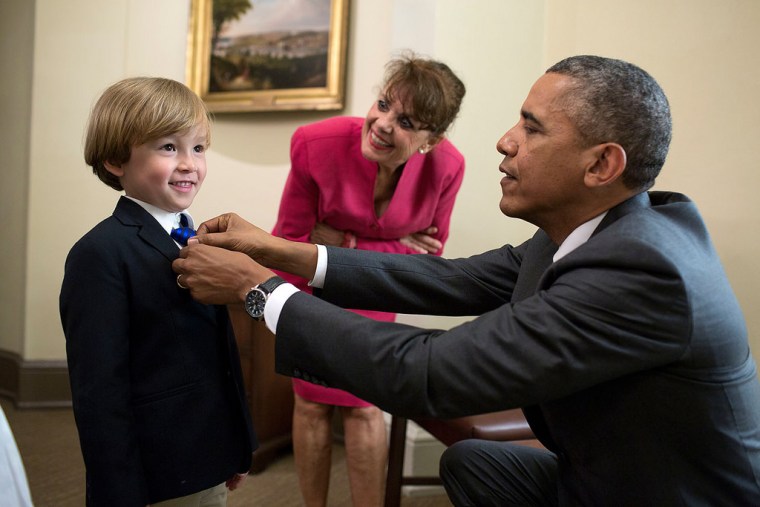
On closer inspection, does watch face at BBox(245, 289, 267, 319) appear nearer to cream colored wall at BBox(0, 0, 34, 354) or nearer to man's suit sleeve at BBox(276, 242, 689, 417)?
man's suit sleeve at BBox(276, 242, 689, 417)

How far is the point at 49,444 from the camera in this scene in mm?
3283

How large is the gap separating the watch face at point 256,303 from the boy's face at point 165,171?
29 centimetres

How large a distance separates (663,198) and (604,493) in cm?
68

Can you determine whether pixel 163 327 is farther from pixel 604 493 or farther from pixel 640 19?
pixel 640 19

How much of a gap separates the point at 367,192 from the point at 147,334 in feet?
3.95

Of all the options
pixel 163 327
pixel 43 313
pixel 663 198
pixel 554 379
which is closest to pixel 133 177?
pixel 163 327

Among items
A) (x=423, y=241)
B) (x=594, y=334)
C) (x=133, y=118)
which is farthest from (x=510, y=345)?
(x=423, y=241)

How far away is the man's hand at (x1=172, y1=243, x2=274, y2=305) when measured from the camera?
4.63ft

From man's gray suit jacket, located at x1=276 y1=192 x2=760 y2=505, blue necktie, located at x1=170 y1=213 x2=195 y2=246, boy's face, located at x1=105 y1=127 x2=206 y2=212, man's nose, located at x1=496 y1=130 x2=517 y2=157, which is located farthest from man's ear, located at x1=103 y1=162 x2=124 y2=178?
man's nose, located at x1=496 y1=130 x2=517 y2=157

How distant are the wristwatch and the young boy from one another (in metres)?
0.17

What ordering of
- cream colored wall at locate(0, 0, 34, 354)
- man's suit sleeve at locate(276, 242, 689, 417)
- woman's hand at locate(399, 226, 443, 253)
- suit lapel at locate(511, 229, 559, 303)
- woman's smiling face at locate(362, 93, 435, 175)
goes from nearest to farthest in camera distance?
man's suit sleeve at locate(276, 242, 689, 417) < suit lapel at locate(511, 229, 559, 303) < woman's smiling face at locate(362, 93, 435, 175) < woman's hand at locate(399, 226, 443, 253) < cream colored wall at locate(0, 0, 34, 354)

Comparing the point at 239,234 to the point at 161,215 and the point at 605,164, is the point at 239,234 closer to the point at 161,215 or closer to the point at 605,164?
the point at 161,215

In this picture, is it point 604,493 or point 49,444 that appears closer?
point 604,493

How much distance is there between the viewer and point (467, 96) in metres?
3.04
